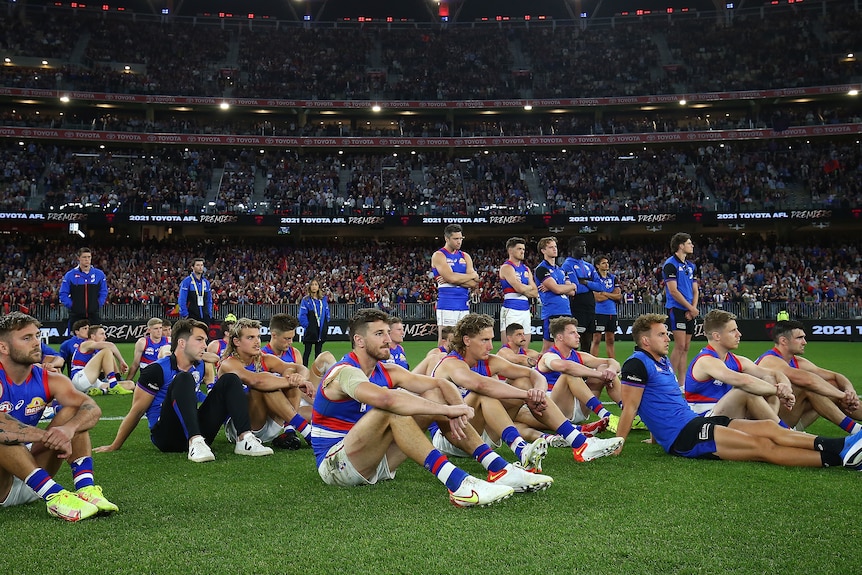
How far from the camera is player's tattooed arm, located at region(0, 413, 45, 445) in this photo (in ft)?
13.6

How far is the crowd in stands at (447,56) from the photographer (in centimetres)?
3900

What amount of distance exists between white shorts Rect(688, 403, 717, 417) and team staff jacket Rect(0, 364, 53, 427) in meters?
5.23

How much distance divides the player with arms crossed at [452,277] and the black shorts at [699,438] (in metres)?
4.57

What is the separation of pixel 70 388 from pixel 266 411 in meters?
2.68

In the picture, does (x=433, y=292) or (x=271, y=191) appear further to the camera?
(x=271, y=191)

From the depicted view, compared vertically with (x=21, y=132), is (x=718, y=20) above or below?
above

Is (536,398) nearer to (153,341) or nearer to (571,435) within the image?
(571,435)

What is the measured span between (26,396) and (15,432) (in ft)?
1.46

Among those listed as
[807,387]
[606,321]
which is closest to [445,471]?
[807,387]

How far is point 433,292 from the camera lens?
102ft

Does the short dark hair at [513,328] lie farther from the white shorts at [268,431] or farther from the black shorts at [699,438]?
the white shorts at [268,431]

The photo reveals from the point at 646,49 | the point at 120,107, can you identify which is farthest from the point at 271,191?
the point at 646,49

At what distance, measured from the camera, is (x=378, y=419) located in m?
4.58

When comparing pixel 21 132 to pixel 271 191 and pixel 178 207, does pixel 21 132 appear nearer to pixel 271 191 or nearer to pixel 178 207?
pixel 178 207
